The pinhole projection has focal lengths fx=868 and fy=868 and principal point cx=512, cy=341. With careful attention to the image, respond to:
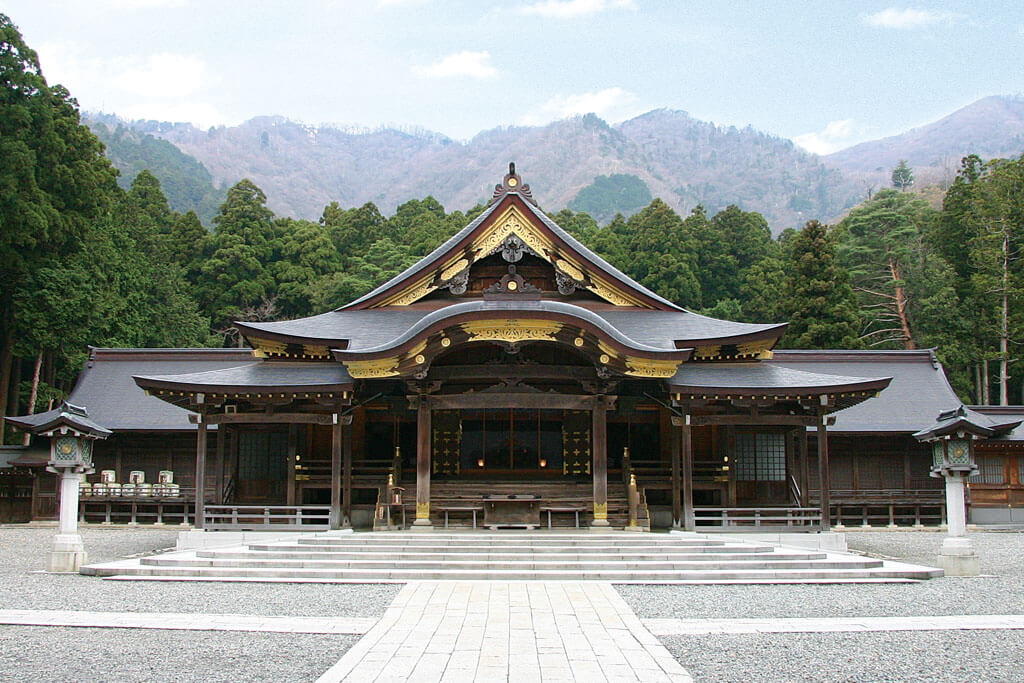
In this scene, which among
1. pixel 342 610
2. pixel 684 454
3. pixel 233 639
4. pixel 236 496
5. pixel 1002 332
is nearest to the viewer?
pixel 233 639

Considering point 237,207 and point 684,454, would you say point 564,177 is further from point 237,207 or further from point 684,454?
point 684,454

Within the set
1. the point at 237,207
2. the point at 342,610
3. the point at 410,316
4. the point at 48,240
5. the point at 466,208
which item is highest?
the point at 466,208

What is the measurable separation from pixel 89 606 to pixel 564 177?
130153mm

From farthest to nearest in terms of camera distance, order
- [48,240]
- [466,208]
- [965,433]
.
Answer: [466,208]
[48,240]
[965,433]

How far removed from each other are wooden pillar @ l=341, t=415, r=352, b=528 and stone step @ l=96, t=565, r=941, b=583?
182 inches

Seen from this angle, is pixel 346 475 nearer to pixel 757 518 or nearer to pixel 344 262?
pixel 757 518

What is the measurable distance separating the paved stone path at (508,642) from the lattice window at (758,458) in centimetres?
876

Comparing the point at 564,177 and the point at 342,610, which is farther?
the point at 564,177

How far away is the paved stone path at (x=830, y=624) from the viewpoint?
8.67 m

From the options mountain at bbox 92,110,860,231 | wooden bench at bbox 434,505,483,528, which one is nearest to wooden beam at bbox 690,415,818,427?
wooden bench at bbox 434,505,483,528

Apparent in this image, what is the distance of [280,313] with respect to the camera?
4819 cm

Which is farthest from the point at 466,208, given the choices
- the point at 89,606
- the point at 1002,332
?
the point at 89,606

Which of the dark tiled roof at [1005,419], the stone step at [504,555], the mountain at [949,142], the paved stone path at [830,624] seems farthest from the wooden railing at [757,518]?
the mountain at [949,142]

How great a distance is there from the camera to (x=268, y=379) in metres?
17.0
